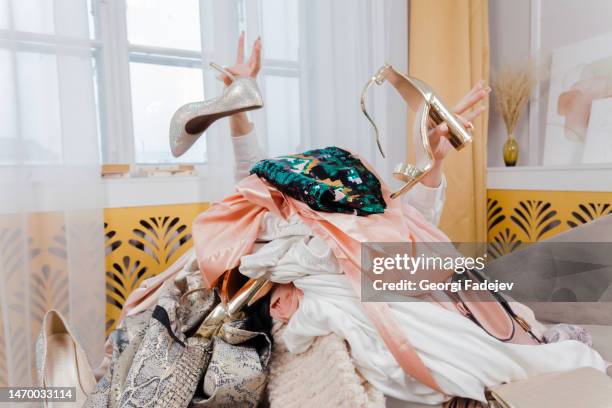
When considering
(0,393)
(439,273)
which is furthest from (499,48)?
(0,393)

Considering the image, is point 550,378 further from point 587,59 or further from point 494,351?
point 587,59

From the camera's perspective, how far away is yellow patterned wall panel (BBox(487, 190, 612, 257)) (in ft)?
3.83

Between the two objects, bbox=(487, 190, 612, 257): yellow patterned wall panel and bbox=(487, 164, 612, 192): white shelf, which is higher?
bbox=(487, 164, 612, 192): white shelf

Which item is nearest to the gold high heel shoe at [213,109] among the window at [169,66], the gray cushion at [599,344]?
the window at [169,66]

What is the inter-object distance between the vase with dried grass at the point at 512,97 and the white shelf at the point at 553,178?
8 centimetres

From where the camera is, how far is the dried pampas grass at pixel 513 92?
1.44 meters

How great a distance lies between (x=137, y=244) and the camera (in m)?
1.12

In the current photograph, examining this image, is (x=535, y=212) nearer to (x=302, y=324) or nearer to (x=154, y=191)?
(x=302, y=324)

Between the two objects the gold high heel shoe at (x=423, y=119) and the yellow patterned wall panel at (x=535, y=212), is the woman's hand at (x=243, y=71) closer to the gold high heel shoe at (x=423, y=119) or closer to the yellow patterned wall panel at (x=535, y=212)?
the gold high heel shoe at (x=423, y=119)

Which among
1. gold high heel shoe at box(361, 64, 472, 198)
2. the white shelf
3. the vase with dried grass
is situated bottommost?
the white shelf

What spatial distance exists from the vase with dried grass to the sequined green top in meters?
0.99

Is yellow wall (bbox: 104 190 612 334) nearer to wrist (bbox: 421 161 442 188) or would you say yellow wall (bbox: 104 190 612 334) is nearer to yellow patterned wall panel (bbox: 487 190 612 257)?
yellow patterned wall panel (bbox: 487 190 612 257)

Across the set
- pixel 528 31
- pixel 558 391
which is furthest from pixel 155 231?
pixel 528 31

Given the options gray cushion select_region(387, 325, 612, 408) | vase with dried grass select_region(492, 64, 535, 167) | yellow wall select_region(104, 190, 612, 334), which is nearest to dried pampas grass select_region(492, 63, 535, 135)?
vase with dried grass select_region(492, 64, 535, 167)
